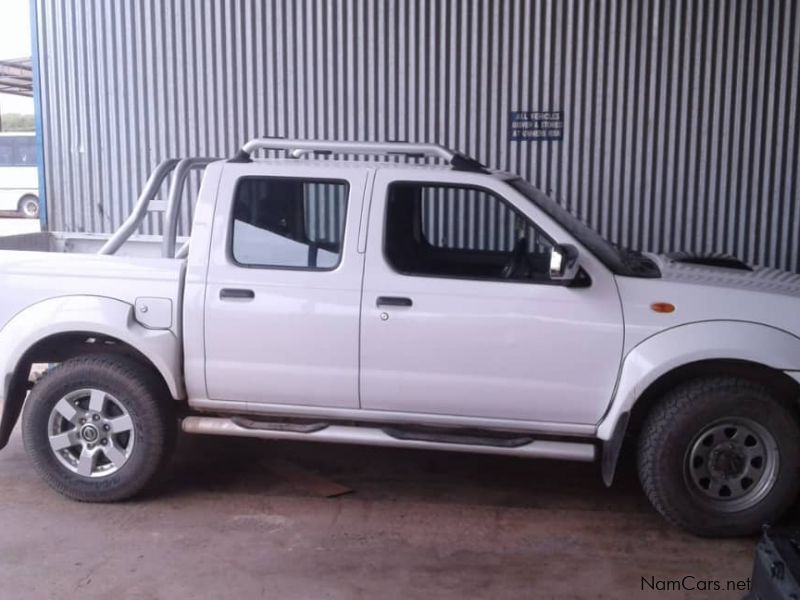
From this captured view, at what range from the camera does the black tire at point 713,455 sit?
4.74m

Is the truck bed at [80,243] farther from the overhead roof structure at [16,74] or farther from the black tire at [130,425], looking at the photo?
the overhead roof structure at [16,74]

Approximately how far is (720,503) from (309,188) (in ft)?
9.56

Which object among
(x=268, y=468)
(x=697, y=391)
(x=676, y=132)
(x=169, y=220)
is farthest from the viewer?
(x=676, y=132)

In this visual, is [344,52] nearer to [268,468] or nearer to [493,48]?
[493,48]

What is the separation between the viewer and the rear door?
503 cm

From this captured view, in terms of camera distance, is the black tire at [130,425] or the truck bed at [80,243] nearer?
the black tire at [130,425]

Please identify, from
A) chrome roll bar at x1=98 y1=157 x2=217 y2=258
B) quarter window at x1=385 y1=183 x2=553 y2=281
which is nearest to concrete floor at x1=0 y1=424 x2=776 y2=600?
quarter window at x1=385 y1=183 x2=553 y2=281

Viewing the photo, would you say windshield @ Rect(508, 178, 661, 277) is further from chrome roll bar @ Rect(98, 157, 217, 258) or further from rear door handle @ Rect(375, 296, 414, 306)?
chrome roll bar @ Rect(98, 157, 217, 258)

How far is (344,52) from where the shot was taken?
847cm

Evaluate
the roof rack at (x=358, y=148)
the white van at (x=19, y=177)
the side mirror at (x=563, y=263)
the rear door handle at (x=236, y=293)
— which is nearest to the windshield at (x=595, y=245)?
the side mirror at (x=563, y=263)

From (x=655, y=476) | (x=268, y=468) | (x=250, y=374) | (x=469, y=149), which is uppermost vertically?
(x=469, y=149)

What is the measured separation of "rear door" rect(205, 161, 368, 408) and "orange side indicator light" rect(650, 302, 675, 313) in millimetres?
1603

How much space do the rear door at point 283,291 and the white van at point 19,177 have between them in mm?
22987

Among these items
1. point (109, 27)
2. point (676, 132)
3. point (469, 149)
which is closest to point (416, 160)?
point (469, 149)
